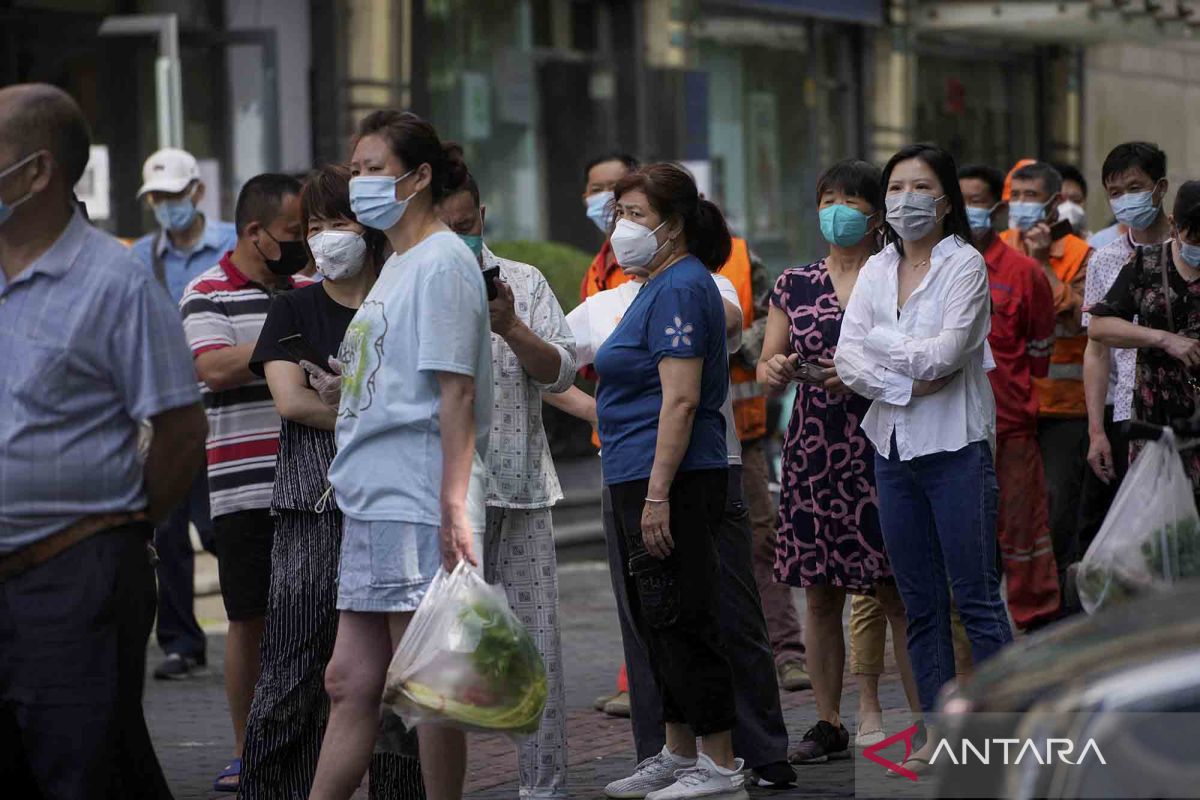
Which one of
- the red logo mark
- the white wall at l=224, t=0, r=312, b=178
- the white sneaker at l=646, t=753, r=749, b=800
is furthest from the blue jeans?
the white wall at l=224, t=0, r=312, b=178

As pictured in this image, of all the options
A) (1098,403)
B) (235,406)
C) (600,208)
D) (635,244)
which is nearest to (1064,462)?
(1098,403)

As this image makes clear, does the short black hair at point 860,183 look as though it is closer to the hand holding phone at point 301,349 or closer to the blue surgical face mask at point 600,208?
the blue surgical face mask at point 600,208

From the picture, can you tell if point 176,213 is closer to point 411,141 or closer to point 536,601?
point 536,601

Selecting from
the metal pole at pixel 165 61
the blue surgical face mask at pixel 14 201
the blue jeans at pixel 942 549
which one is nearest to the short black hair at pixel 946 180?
the blue jeans at pixel 942 549

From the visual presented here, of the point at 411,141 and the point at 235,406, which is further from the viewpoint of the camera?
the point at 235,406

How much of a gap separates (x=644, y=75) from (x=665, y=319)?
16801 millimetres

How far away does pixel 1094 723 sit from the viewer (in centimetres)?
290

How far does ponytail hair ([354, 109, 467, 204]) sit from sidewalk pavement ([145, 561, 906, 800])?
224 centimetres

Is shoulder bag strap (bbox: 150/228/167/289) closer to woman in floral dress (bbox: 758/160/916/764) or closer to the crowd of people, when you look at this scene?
the crowd of people

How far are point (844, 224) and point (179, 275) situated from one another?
13.3ft

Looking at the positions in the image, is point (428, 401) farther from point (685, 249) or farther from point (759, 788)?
point (759, 788)

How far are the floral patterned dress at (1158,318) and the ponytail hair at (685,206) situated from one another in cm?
166

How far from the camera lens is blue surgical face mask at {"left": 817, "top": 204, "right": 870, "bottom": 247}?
23.5 ft

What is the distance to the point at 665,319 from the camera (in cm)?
611
